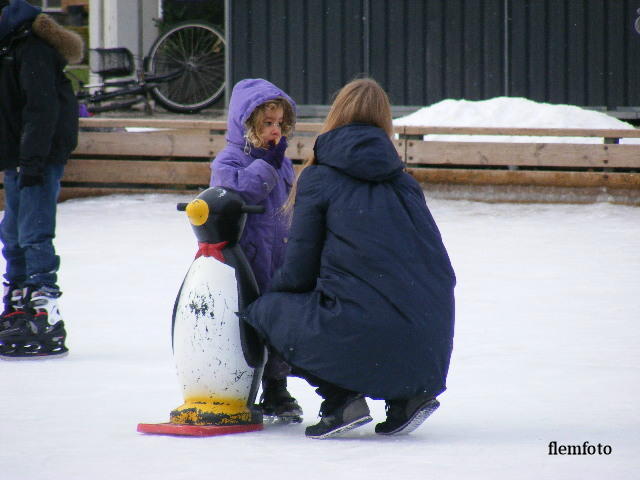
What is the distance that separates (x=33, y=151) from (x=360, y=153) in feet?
6.50

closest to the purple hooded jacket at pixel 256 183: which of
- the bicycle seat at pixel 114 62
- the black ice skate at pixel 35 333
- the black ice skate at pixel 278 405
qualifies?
the black ice skate at pixel 278 405

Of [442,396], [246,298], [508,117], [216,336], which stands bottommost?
[442,396]

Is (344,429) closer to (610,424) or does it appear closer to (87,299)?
(610,424)

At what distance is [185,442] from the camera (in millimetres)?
4133

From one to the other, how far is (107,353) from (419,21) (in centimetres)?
852

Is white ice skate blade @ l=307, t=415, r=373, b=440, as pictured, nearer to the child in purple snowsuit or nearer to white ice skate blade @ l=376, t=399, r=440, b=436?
white ice skate blade @ l=376, t=399, r=440, b=436

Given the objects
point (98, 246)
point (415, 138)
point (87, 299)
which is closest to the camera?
point (87, 299)

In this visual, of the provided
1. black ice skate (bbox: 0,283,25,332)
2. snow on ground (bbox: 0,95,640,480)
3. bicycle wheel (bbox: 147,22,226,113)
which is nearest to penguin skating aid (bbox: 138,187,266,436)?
snow on ground (bbox: 0,95,640,480)

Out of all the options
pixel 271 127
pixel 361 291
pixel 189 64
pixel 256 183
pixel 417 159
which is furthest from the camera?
pixel 189 64

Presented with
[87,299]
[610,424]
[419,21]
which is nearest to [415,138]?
[419,21]

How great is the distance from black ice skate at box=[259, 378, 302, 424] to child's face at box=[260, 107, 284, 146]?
886 mm

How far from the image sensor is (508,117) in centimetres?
1257

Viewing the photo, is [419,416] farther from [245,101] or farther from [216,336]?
[245,101]

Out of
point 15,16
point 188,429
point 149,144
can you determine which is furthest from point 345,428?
point 149,144
